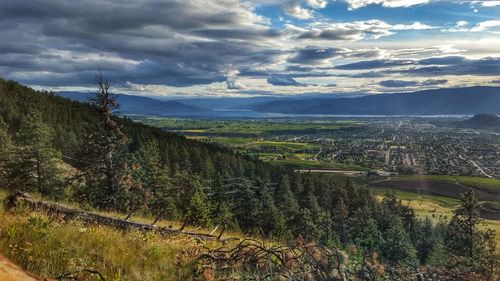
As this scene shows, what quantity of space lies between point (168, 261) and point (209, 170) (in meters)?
83.2

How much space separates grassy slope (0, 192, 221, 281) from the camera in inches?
239

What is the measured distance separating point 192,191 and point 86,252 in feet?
178

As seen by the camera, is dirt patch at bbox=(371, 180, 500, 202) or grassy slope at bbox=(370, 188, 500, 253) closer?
grassy slope at bbox=(370, 188, 500, 253)

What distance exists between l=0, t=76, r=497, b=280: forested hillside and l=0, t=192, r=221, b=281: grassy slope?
5.51 feet

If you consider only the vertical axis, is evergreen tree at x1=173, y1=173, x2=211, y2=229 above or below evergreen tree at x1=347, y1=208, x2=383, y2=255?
above

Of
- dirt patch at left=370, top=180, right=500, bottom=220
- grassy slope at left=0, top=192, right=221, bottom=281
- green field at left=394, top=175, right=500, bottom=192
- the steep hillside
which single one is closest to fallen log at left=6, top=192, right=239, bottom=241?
grassy slope at left=0, top=192, right=221, bottom=281

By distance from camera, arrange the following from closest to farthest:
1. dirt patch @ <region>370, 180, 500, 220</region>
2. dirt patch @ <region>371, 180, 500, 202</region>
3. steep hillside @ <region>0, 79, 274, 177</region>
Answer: steep hillside @ <region>0, 79, 274, 177</region>, dirt patch @ <region>370, 180, 500, 220</region>, dirt patch @ <region>371, 180, 500, 202</region>

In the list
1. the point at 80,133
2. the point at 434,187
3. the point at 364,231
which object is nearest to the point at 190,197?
the point at 364,231

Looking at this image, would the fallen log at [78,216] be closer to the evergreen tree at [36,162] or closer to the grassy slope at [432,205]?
the evergreen tree at [36,162]

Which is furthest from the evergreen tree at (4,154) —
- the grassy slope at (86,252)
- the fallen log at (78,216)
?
the grassy slope at (86,252)

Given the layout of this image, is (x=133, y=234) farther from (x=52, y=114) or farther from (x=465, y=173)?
(x=465, y=173)

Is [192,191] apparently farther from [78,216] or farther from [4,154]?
[78,216]

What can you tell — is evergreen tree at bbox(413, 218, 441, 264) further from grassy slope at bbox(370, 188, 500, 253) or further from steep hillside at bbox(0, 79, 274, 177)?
steep hillside at bbox(0, 79, 274, 177)

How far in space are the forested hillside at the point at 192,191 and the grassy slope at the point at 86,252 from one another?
168 cm
